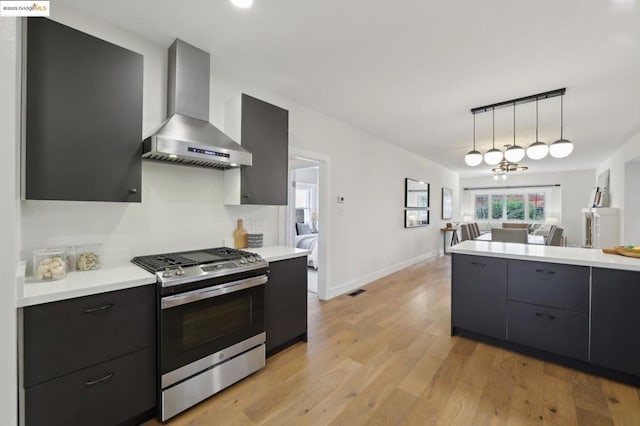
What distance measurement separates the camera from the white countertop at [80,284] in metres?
1.25

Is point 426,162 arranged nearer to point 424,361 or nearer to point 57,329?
point 424,361

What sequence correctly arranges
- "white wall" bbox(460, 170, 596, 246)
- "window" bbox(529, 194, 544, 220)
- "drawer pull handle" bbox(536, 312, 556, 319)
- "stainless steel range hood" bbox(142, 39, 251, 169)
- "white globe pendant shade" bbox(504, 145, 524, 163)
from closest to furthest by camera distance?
"stainless steel range hood" bbox(142, 39, 251, 169)
"drawer pull handle" bbox(536, 312, 556, 319)
"white globe pendant shade" bbox(504, 145, 524, 163)
"white wall" bbox(460, 170, 596, 246)
"window" bbox(529, 194, 544, 220)

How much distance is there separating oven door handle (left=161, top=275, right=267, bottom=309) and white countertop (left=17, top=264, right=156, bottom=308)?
158mm

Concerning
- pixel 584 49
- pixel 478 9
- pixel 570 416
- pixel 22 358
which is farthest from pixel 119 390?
pixel 584 49

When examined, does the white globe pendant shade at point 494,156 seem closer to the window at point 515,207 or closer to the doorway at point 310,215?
the doorway at point 310,215

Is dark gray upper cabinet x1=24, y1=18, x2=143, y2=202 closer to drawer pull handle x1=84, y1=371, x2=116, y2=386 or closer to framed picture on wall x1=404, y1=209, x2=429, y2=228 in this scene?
drawer pull handle x1=84, y1=371, x2=116, y2=386

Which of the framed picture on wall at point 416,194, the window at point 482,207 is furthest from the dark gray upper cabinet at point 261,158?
the window at point 482,207

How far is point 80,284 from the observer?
4.68 ft

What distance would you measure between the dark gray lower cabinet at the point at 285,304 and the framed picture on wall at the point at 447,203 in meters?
6.50

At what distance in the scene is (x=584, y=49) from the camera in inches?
85.4

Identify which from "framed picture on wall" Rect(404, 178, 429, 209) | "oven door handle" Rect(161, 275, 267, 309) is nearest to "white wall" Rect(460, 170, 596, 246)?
"framed picture on wall" Rect(404, 178, 429, 209)

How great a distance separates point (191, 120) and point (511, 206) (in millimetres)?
10840

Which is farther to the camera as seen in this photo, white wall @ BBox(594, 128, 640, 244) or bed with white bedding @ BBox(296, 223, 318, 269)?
bed with white bedding @ BBox(296, 223, 318, 269)

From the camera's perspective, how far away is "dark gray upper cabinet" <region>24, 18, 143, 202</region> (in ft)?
4.78
